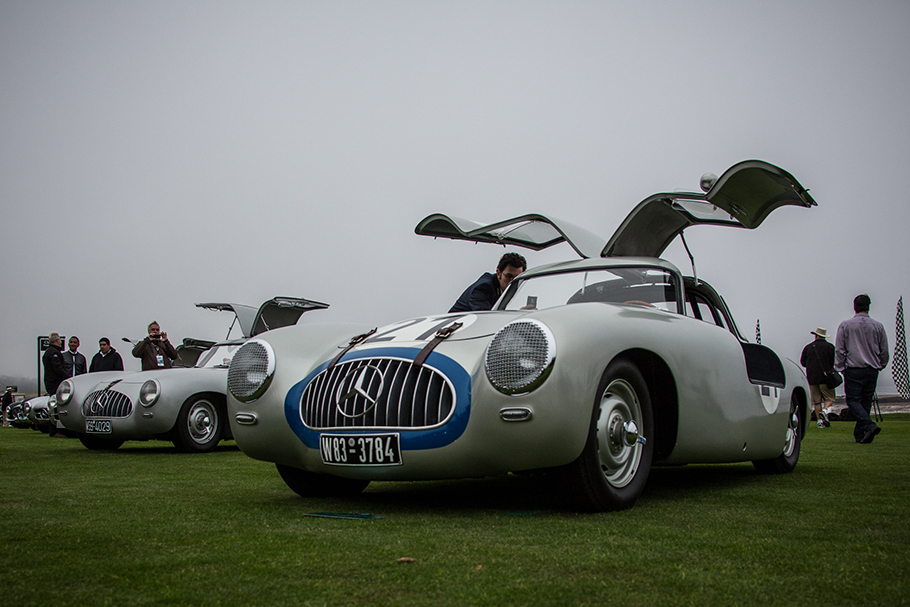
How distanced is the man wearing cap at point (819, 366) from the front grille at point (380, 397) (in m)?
11.6

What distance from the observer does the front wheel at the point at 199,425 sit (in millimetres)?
7883

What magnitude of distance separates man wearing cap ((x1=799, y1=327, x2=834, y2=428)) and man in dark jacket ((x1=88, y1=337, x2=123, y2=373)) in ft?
37.3

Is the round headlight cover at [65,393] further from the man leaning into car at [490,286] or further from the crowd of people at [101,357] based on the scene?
the man leaning into car at [490,286]

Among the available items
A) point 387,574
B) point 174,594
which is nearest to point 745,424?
point 387,574

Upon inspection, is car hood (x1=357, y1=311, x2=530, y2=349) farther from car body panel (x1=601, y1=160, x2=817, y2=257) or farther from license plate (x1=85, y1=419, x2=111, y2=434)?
license plate (x1=85, y1=419, x2=111, y2=434)

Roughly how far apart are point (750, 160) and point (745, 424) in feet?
4.99

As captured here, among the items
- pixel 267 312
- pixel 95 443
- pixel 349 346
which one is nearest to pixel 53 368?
pixel 267 312

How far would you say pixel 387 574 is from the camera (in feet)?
6.81

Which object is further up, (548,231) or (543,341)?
(548,231)

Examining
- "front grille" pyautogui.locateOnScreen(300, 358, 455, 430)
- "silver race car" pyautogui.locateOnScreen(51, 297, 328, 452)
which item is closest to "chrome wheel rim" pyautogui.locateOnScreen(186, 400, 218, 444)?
"silver race car" pyautogui.locateOnScreen(51, 297, 328, 452)

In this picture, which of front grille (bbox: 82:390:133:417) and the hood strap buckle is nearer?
the hood strap buckle

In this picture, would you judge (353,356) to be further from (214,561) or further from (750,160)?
(750,160)

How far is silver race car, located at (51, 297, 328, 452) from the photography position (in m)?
7.69

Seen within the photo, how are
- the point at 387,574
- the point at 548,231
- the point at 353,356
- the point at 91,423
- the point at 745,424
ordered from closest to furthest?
the point at 387,574
the point at 353,356
the point at 745,424
the point at 548,231
the point at 91,423
